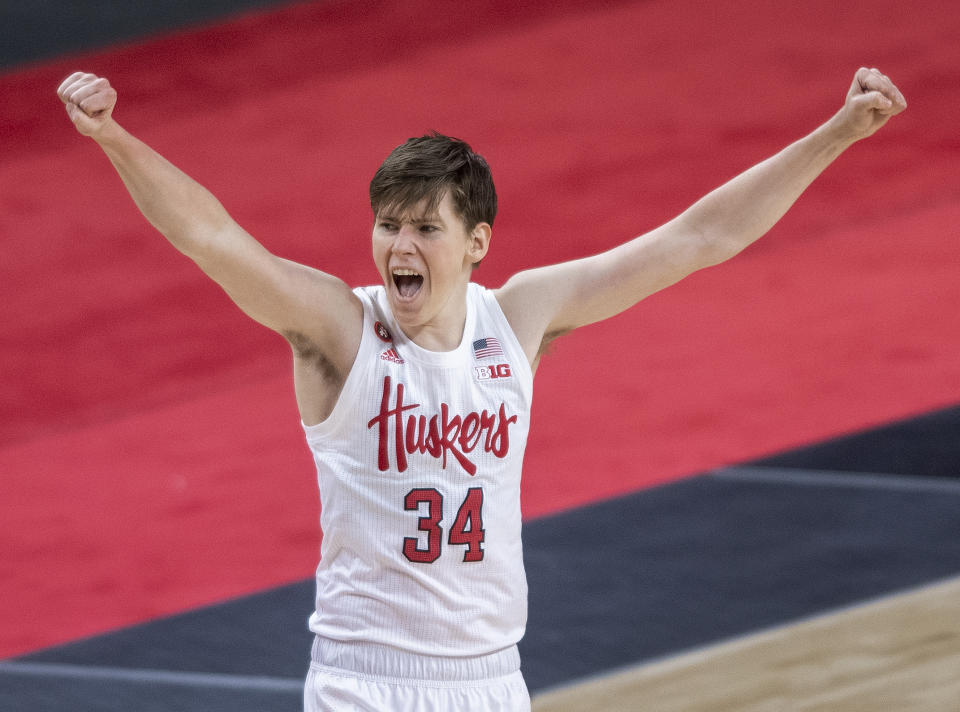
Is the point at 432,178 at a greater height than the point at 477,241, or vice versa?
the point at 432,178

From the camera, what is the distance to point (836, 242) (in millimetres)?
9289

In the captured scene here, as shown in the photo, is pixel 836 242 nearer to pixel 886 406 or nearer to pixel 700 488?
pixel 886 406

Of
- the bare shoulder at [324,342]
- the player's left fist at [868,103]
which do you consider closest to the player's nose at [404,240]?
the bare shoulder at [324,342]

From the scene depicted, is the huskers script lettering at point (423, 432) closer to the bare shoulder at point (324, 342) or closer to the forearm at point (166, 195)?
the bare shoulder at point (324, 342)

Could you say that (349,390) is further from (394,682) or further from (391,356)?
(394,682)

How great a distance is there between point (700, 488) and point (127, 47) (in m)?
7.76

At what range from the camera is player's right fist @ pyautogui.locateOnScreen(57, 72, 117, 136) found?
2.95m

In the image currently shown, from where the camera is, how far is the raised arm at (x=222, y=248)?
3.00 meters

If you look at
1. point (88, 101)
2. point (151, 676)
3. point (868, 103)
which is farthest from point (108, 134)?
point (151, 676)

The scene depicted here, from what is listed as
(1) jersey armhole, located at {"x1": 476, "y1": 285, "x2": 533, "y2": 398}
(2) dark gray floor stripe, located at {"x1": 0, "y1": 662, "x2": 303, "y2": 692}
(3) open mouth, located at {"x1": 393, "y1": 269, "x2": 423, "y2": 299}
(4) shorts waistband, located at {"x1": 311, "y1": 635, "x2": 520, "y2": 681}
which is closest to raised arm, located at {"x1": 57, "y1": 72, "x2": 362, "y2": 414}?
(3) open mouth, located at {"x1": 393, "y1": 269, "x2": 423, "y2": 299}

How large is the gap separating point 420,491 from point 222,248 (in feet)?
2.27

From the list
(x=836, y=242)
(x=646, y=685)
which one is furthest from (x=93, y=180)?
(x=646, y=685)

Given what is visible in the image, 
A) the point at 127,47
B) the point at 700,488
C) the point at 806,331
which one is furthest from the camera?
the point at 127,47

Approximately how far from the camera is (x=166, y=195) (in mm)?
3090
